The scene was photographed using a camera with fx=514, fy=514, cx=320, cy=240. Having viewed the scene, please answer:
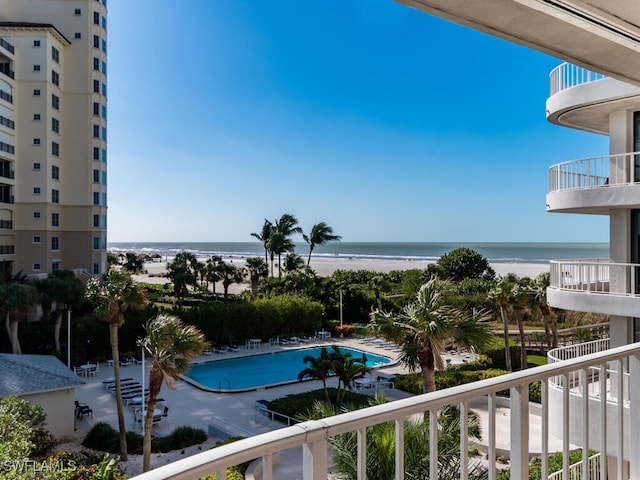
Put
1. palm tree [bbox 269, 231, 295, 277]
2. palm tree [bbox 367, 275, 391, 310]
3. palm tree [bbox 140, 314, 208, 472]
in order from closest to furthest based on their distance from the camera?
1. palm tree [bbox 140, 314, 208, 472]
2. palm tree [bbox 367, 275, 391, 310]
3. palm tree [bbox 269, 231, 295, 277]

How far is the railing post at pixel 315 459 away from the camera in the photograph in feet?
4.67

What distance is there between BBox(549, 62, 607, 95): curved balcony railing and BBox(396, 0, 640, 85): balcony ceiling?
870cm

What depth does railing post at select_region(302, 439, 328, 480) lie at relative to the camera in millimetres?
1425

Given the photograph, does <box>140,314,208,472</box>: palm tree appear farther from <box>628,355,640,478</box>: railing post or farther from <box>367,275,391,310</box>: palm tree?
<box>367,275,391,310</box>: palm tree

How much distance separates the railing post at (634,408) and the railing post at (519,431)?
963 mm

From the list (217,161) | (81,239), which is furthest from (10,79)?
(217,161)

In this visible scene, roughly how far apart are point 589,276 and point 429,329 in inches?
132

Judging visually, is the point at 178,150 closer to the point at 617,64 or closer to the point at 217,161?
the point at 217,161

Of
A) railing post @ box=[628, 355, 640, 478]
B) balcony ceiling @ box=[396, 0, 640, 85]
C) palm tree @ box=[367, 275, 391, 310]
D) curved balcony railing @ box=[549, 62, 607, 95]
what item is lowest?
palm tree @ box=[367, 275, 391, 310]

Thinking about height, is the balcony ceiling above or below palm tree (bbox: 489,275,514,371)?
above

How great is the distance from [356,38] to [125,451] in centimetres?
6138

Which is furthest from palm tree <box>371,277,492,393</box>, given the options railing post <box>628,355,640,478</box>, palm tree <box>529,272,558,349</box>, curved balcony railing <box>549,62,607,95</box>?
palm tree <box>529,272,558,349</box>

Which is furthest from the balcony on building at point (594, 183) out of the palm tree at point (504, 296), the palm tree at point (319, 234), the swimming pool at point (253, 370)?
the palm tree at point (319, 234)

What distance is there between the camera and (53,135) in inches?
1283
